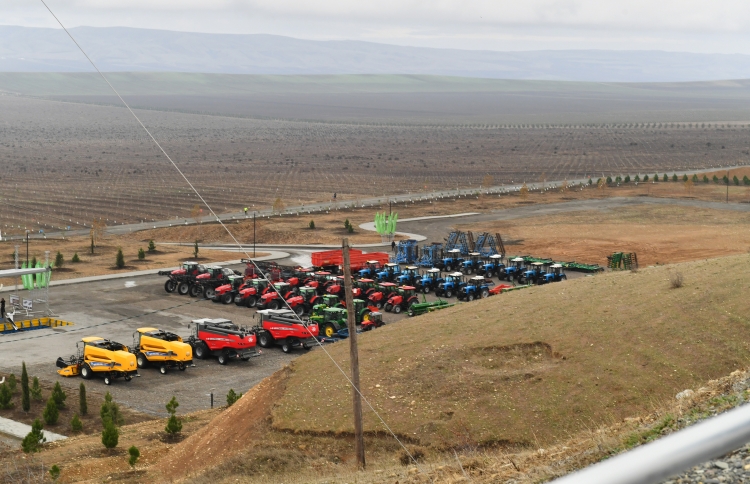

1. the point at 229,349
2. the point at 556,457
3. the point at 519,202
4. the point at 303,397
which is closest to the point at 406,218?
the point at 519,202

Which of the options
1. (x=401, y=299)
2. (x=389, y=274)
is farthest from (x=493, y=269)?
→ (x=401, y=299)

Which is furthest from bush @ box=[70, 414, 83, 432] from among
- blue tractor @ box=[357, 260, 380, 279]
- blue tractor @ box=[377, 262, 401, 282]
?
blue tractor @ box=[377, 262, 401, 282]

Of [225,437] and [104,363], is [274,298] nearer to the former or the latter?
[104,363]

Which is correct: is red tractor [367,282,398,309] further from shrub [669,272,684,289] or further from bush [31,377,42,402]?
bush [31,377,42,402]

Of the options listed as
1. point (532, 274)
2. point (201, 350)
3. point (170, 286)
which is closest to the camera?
point (201, 350)

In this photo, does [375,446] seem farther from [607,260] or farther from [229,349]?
[607,260]

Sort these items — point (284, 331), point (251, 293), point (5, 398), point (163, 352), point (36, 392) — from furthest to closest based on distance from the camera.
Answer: point (251, 293)
point (284, 331)
point (163, 352)
point (36, 392)
point (5, 398)

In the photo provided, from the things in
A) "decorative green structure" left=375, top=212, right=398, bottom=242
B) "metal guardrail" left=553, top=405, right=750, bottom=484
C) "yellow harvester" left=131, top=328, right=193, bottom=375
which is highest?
"metal guardrail" left=553, top=405, right=750, bottom=484
